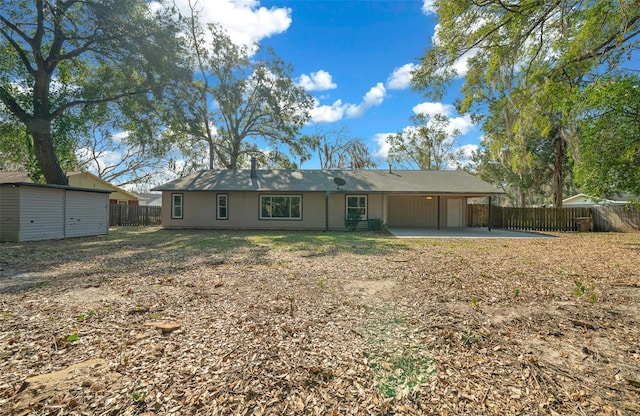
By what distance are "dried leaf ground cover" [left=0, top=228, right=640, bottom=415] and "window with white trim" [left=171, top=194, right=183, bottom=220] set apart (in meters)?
10.5

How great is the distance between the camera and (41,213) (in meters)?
11.1

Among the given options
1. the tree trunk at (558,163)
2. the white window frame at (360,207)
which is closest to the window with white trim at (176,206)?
the white window frame at (360,207)

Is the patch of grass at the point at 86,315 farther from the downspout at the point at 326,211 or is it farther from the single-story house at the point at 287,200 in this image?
the single-story house at the point at 287,200

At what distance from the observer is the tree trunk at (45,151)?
13562 mm

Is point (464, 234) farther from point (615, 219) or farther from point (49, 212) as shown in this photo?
point (49, 212)

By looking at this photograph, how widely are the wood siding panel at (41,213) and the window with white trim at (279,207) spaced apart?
8334mm

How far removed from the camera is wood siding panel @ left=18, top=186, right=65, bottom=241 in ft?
34.7

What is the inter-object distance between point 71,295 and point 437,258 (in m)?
7.41

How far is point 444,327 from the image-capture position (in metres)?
3.32

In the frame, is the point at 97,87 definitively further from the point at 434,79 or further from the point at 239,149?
the point at 434,79

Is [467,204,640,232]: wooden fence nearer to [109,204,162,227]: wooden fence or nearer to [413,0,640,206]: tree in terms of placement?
[413,0,640,206]: tree

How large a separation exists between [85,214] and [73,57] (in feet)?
25.5

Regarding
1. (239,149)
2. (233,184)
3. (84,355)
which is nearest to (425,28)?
(84,355)

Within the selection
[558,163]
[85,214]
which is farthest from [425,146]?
[85,214]
